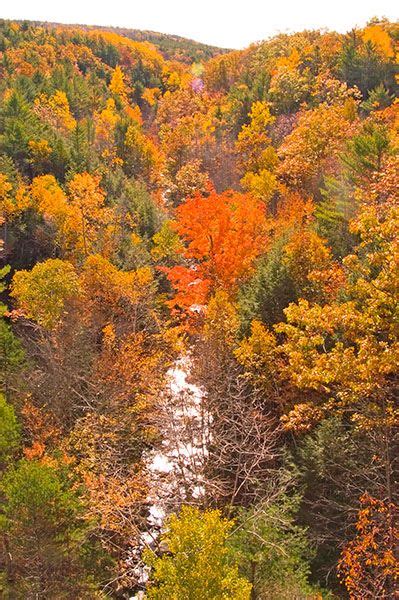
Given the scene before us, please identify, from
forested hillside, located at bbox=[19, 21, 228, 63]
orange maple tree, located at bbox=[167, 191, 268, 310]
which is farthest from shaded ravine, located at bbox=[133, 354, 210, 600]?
forested hillside, located at bbox=[19, 21, 228, 63]

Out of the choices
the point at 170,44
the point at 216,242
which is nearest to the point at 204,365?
the point at 216,242

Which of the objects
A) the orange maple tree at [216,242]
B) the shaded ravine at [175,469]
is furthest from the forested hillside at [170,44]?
the shaded ravine at [175,469]

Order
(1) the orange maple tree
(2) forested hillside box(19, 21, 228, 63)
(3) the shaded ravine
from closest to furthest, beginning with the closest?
(3) the shaded ravine → (1) the orange maple tree → (2) forested hillside box(19, 21, 228, 63)

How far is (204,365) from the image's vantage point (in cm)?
1914

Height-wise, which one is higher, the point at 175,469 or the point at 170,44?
the point at 170,44

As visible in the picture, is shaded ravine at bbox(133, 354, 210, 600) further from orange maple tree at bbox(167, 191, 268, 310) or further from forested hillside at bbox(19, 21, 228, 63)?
forested hillside at bbox(19, 21, 228, 63)

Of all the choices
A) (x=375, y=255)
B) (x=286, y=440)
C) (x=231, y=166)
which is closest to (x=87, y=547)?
(x=286, y=440)

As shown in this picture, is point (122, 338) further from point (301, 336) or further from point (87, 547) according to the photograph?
point (301, 336)

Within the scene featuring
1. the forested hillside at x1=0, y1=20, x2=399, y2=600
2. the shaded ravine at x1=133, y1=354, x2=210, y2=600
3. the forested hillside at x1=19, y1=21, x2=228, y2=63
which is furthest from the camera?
the forested hillside at x1=19, y1=21, x2=228, y2=63

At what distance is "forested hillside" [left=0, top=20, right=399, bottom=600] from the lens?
13180 mm

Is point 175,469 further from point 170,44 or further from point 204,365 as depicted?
point 170,44

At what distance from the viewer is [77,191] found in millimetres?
32938

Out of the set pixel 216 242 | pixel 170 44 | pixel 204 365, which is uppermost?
pixel 170 44

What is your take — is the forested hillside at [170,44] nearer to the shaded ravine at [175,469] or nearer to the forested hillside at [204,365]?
the forested hillside at [204,365]
